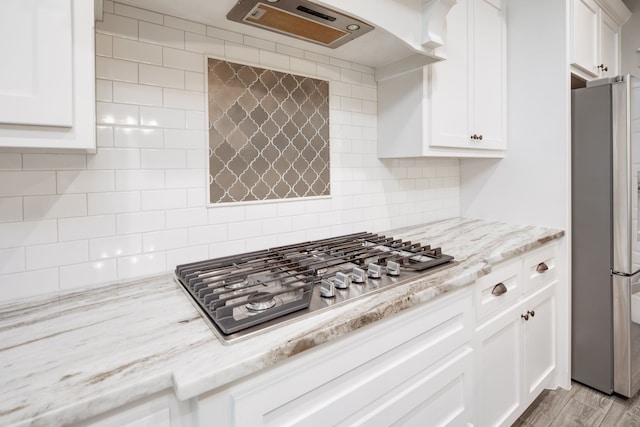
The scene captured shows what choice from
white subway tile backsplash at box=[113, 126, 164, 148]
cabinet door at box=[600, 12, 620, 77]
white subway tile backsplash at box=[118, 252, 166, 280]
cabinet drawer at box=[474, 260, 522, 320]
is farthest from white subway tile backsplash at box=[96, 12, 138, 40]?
cabinet door at box=[600, 12, 620, 77]

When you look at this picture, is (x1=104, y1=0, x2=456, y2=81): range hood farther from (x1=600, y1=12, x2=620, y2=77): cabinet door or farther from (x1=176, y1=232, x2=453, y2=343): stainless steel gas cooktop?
(x1=600, y1=12, x2=620, y2=77): cabinet door

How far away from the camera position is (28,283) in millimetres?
1053

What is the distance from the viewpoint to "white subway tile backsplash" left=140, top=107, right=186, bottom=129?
1.23m

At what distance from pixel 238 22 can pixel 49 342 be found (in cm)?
118

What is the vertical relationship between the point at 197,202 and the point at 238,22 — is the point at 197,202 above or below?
below

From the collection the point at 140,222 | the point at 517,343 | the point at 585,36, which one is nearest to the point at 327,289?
the point at 140,222

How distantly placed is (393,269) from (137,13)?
4.08 ft

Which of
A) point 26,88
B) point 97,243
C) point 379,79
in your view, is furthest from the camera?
point 379,79

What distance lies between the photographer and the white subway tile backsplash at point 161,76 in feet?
4.01

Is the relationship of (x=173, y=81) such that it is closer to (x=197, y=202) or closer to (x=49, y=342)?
(x=197, y=202)

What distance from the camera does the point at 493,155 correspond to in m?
2.13

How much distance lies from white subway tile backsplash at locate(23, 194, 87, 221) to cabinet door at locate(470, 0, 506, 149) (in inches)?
72.3

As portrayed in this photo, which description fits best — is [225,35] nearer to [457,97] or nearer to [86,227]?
[86,227]

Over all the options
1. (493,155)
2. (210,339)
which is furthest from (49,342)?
(493,155)
